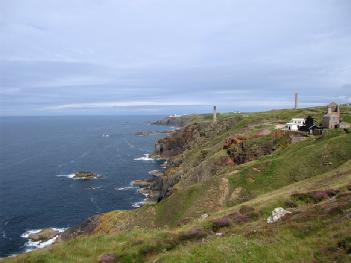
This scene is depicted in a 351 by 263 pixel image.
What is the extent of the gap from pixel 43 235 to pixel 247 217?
56.2 m

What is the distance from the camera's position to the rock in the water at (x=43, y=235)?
72625 millimetres

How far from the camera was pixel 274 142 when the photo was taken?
252 ft

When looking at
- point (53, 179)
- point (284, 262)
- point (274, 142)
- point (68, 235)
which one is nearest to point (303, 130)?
point (274, 142)

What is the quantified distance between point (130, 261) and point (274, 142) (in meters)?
59.3

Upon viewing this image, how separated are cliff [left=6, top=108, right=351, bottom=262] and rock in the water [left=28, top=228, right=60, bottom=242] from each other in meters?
6.61

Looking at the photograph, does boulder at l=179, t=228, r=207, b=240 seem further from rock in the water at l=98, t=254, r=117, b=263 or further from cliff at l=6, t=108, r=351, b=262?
rock in the water at l=98, t=254, r=117, b=263

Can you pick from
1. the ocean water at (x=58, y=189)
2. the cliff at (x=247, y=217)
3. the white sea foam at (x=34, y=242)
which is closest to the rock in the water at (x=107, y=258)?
the cliff at (x=247, y=217)

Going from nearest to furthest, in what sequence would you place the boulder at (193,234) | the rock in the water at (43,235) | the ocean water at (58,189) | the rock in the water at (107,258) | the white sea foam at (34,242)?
the rock in the water at (107,258), the boulder at (193,234), the white sea foam at (34,242), the rock in the water at (43,235), the ocean water at (58,189)

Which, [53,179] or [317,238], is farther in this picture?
[53,179]

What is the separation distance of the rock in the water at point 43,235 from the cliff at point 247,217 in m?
6.61

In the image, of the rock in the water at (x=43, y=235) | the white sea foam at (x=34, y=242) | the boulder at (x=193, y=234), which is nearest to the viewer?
the boulder at (x=193, y=234)

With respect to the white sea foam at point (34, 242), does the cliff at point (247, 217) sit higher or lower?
higher

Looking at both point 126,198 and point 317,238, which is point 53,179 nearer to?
point 126,198

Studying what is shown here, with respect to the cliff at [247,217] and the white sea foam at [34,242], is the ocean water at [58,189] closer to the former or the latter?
the white sea foam at [34,242]
